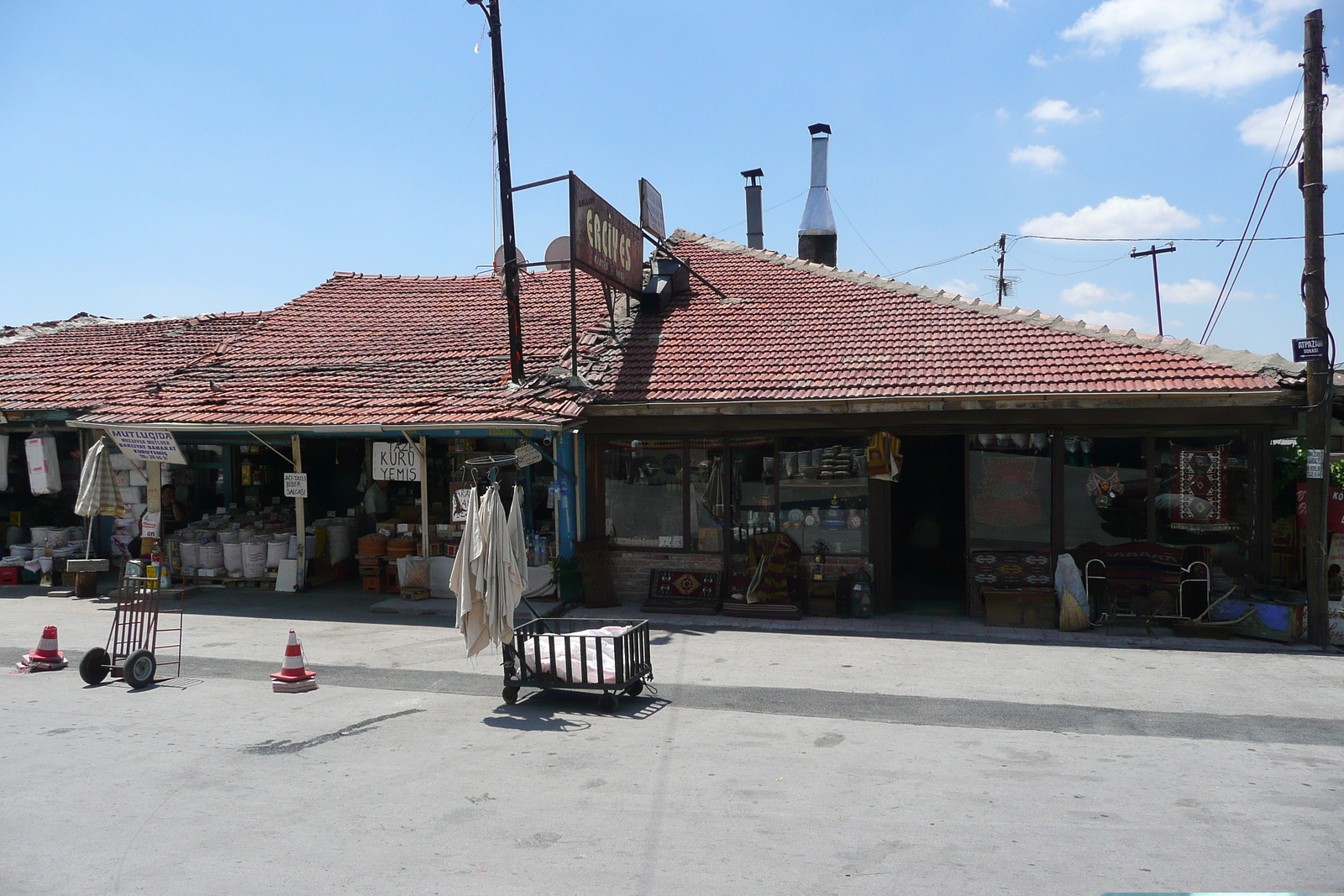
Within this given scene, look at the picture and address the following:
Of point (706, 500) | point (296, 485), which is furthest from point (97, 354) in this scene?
point (706, 500)

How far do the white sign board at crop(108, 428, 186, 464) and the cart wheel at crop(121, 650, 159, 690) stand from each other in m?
5.60

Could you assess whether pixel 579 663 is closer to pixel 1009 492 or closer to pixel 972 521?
pixel 972 521

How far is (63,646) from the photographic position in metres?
10.4

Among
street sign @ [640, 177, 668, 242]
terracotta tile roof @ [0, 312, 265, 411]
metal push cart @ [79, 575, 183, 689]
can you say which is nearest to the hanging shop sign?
street sign @ [640, 177, 668, 242]

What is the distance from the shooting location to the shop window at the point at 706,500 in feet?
42.2

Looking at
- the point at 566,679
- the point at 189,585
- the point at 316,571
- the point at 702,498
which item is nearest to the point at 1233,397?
the point at 702,498

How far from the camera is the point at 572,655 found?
8016 mm

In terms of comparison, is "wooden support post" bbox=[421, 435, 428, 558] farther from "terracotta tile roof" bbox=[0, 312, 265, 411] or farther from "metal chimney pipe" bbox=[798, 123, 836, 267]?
"metal chimney pipe" bbox=[798, 123, 836, 267]

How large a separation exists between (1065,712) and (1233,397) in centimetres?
513

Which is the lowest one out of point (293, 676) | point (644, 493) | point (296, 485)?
point (293, 676)

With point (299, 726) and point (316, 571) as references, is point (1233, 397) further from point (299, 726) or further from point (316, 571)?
point (316, 571)

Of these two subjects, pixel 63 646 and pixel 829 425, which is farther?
pixel 829 425

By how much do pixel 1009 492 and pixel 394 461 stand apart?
9.22m

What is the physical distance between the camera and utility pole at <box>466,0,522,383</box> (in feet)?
43.4
